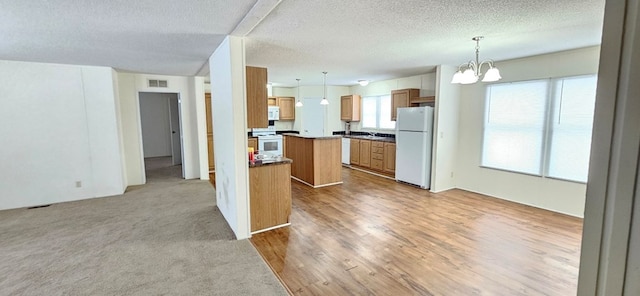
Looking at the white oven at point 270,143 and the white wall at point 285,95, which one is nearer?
the white oven at point 270,143

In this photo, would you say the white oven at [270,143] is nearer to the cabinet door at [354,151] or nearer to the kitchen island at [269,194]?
the cabinet door at [354,151]

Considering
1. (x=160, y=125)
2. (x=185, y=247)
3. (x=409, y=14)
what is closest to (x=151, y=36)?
(x=185, y=247)

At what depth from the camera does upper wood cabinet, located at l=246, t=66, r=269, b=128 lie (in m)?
3.44

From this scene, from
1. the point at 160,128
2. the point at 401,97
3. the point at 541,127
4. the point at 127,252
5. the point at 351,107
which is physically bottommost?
the point at 127,252

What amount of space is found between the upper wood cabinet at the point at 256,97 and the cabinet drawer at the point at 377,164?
12.7 ft

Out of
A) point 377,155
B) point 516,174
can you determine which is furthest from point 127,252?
point 516,174

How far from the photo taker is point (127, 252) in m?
2.98

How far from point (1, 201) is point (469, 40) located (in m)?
7.18

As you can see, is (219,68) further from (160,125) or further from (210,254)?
(160,125)

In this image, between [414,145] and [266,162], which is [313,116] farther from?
[266,162]

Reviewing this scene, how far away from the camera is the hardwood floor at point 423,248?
242cm

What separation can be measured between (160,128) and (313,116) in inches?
213

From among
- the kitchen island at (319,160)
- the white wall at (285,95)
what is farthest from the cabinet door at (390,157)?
the white wall at (285,95)

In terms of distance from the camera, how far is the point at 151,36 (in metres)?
2.98
